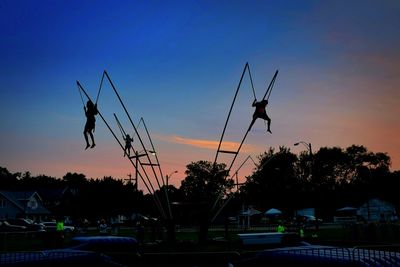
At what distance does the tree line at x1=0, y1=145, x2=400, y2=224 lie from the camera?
251ft

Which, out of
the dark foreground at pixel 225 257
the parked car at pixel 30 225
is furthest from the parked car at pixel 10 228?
the dark foreground at pixel 225 257

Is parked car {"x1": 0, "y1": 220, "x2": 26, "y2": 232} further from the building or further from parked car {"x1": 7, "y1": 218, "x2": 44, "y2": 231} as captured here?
the building

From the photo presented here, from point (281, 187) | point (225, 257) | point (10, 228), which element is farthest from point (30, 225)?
point (281, 187)

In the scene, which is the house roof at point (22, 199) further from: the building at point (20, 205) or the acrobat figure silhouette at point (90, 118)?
the acrobat figure silhouette at point (90, 118)

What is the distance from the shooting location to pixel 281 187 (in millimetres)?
107375

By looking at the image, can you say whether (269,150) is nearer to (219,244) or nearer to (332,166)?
(332,166)

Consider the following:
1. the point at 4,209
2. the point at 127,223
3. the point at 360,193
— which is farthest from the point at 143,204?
the point at 360,193

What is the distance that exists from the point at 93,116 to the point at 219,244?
10300 millimetres

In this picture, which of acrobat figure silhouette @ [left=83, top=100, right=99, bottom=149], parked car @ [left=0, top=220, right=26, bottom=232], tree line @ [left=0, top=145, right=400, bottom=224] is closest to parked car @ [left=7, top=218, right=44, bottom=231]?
parked car @ [left=0, top=220, right=26, bottom=232]

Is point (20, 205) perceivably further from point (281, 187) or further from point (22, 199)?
point (281, 187)

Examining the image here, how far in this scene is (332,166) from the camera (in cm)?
12781

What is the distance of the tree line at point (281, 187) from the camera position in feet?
251

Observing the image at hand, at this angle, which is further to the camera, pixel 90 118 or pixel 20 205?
pixel 20 205

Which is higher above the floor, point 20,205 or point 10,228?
point 20,205
